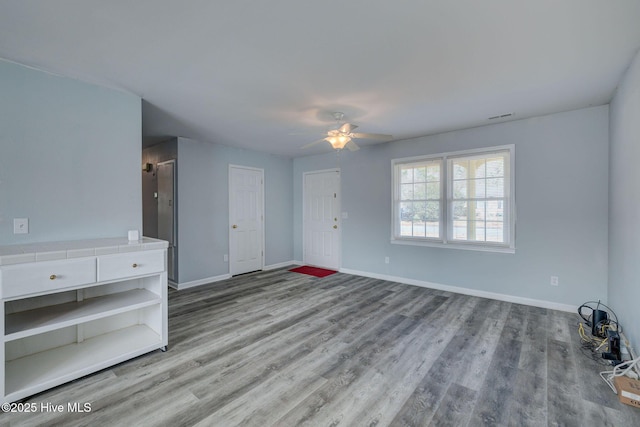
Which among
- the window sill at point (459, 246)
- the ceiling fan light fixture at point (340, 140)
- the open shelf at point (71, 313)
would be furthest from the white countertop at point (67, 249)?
the window sill at point (459, 246)

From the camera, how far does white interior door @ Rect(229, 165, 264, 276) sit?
5.37m

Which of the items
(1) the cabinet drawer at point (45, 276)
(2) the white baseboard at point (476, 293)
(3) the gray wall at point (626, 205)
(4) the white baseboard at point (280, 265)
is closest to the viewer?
(1) the cabinet drawer at point (45, 276)

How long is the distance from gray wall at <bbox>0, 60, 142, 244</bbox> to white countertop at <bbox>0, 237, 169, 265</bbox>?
0.20 metres

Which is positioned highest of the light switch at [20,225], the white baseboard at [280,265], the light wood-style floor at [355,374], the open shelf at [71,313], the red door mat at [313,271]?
the light switch at [20,225]

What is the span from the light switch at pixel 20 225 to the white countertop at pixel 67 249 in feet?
0.39

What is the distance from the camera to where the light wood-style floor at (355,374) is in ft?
5.81

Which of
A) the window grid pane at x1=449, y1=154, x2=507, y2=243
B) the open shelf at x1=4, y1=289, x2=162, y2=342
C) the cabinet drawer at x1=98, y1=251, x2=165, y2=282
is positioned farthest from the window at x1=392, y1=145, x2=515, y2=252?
the open shelf at x1=4, y1=289, x2=162, y2=342

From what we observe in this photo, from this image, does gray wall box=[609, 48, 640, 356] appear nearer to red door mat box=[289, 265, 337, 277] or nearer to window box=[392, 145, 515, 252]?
window box=[392, 145, 515, 252]

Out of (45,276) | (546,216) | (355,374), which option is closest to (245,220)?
(45,276)

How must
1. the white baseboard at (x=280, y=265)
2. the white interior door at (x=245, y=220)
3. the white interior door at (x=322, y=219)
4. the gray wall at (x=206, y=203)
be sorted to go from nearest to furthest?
the gray wall at (x=206, y=203) → the white interior door at (x=245, y=220) → the white interior door at (x=322, y=219) → the white baseboard at (x=280, y=265)

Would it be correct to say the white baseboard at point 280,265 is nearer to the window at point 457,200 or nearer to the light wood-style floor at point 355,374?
the light wood-style floor at point 355,374

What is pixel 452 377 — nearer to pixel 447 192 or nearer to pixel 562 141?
pixel 447 192

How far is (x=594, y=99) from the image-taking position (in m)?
3.06

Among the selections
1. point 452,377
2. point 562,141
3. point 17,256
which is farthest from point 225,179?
point 562,141
